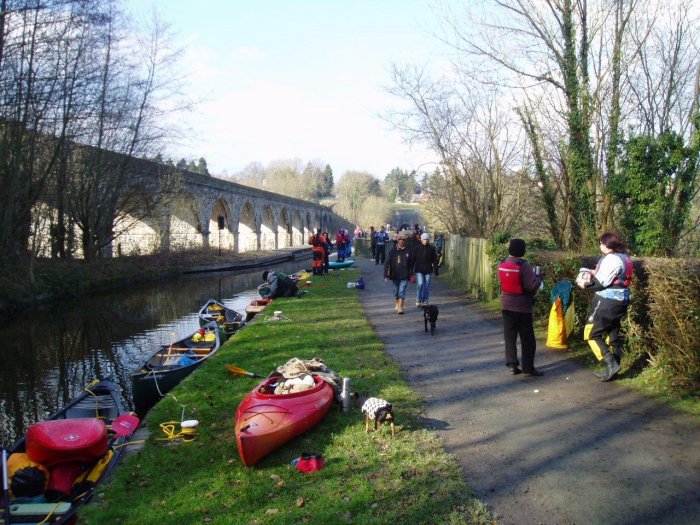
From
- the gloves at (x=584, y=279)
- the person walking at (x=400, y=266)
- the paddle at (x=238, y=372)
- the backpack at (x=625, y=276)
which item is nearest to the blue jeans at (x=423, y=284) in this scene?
the person walking at (x=400, y=266)

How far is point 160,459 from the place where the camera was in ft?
16.8

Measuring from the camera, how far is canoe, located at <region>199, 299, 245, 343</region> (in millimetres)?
12953

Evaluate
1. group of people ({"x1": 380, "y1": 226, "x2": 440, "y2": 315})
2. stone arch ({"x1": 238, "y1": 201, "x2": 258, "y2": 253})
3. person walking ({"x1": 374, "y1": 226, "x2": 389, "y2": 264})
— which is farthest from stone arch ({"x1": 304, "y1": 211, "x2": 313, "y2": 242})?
group of people ({"x1": 380, "y1": 226, "x2": 440, "y2": 315})

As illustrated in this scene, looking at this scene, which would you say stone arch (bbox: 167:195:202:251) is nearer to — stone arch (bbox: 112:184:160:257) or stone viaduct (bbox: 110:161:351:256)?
stone viaduct (bbox: 110:161:351:256)

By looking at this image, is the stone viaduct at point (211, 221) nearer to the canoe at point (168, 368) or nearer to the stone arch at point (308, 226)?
the stone arch at point (308, 226)

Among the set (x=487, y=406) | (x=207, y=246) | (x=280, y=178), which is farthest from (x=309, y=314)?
(x=280, y=178)

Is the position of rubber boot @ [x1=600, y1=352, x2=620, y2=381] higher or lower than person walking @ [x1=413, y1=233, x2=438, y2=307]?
lower

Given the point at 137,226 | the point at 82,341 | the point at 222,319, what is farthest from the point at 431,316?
the point at 137,226

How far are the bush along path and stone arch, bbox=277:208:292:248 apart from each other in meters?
53.0

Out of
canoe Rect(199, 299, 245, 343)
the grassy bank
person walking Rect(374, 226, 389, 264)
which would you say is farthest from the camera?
person walking Rect(374, 226, 389, 264)

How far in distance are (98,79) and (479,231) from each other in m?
15.0

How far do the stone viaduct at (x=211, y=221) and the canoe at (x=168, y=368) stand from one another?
1981cm

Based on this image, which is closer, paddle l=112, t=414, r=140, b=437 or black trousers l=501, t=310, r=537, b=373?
paddle l=112, t=414, r=140, b=437

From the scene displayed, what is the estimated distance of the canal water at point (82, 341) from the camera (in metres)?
9.29
